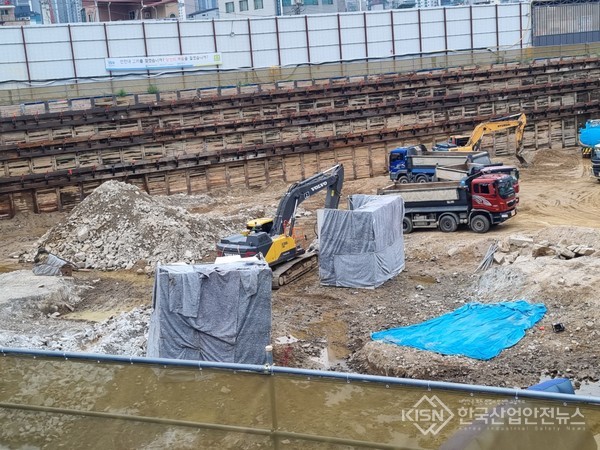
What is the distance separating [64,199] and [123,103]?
6.20 meters

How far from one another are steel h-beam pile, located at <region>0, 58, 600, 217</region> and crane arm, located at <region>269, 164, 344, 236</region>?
52.4 feet

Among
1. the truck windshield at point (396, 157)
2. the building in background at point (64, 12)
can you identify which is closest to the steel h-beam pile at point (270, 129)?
the truck windshield at point (396, 157)

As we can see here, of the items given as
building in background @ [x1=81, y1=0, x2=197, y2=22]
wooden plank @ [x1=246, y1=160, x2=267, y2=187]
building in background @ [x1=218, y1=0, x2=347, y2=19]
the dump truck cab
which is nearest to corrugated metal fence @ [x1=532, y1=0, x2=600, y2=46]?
building in background @ [x1=218, y1=0, x2=347, y2=19]

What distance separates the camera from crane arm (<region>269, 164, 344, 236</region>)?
22.0 m

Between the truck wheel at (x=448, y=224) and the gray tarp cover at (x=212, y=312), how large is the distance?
13.9m

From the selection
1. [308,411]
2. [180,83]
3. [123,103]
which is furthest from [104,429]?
[180,83]

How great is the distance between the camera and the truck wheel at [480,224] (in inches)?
1009

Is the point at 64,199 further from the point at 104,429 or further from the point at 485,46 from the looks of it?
the point at 485,46

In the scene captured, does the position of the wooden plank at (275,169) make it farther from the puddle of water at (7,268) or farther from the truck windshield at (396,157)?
the puddle of water at (7,268)

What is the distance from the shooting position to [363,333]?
17.5m

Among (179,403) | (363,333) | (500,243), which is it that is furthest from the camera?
(500,243)

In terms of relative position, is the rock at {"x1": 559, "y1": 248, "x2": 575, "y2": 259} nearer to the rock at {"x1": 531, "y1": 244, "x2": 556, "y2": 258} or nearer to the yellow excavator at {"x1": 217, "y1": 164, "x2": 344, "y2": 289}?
the rock at {"x1": 531, "y1": 244, "x2": 556, "y2": 258}

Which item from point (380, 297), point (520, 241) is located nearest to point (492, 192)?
point (520, 241)

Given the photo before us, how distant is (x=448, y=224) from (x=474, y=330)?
1032 centimetres
